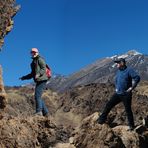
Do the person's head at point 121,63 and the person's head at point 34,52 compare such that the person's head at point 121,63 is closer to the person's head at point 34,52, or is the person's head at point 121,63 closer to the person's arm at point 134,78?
the person's arm at point 134,78

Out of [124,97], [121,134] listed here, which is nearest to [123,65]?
[124,97]

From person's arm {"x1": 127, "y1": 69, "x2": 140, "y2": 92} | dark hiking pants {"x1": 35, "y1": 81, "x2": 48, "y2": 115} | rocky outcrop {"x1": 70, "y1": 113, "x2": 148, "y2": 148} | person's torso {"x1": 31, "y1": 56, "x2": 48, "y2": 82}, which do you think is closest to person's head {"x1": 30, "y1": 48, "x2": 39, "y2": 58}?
person's torso {"x1": 31, "y1": 56, "x2": 48, "y2": 82}

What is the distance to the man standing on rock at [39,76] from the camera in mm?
16016

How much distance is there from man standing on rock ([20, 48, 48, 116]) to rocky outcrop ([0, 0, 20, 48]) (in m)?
1.12

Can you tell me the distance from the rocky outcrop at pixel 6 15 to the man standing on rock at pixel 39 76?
1120mm

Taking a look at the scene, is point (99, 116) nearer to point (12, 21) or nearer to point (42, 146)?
point (42, 146)

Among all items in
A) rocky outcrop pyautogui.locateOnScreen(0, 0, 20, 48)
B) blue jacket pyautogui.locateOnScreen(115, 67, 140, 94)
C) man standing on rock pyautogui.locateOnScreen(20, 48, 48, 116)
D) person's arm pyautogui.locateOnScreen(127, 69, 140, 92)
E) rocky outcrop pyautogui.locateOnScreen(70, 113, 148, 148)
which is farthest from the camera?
blue jacket pyautogui.locateOnScreen(115, 67, 140, 94)

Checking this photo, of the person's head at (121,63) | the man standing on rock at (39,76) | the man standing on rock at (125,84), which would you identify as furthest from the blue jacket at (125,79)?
the man standing on rock at (39,76)

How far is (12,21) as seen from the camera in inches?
623

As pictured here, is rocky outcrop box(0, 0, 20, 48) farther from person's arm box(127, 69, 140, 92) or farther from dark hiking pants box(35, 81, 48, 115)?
person's arm box(127, 69, 140, 92)

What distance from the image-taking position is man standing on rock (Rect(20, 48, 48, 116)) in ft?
52.5

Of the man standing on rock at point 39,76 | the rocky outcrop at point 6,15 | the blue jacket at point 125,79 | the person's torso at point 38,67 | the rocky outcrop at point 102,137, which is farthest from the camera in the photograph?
the blue jacket at point 125,79

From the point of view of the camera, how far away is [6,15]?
1522cm

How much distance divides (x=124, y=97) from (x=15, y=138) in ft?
15.1
